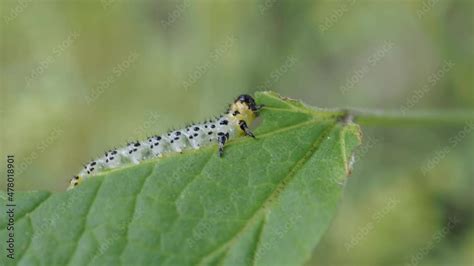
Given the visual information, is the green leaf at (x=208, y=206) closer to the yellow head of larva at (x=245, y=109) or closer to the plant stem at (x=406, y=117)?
the plant stem at (x=406, y=117)

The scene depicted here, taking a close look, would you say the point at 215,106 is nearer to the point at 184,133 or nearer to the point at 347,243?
the point at 347,243

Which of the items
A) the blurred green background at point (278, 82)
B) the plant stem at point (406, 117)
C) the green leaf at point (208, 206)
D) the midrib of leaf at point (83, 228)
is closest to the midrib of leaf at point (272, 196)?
the green leaf at point (208, 206)

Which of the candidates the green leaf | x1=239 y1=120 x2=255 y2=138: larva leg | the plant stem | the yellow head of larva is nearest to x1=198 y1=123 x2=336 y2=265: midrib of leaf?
the green leaf

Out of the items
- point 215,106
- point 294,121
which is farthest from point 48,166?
point 294,121

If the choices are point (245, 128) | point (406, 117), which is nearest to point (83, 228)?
point (245, 128)

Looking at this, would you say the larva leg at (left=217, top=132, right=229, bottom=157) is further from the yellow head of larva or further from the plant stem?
the plant stem
